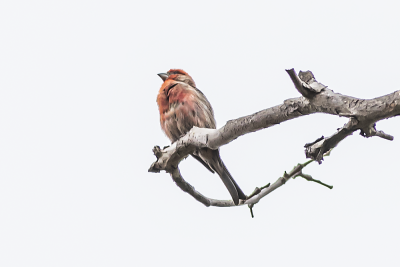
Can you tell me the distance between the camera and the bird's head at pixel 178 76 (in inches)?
256

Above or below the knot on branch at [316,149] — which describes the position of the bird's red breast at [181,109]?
above

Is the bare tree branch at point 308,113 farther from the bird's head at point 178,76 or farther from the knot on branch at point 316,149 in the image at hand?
the bird's head at point 178,76

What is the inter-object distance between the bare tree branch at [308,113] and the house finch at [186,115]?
642 millimetres

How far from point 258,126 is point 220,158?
1777 millimetres

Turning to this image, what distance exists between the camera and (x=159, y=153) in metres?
4.80

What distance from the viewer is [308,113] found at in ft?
10.5

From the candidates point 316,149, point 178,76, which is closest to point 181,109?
point 178,76

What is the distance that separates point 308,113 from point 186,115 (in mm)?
2532

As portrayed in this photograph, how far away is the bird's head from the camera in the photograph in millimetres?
6500

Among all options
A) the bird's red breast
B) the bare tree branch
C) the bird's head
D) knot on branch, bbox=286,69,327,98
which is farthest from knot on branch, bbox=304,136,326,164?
the bird's head

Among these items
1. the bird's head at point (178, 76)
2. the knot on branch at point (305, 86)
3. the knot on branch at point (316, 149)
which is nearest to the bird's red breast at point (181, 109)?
the bird's head at point (178, 76)

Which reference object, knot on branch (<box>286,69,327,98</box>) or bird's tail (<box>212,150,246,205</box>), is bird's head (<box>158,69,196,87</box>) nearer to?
bird's tail (<box>212,150,246,205</box>)

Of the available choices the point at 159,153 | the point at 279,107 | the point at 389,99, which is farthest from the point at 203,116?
the point at 389,99

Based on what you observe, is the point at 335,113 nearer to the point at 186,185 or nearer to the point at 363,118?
the point at 363,118
